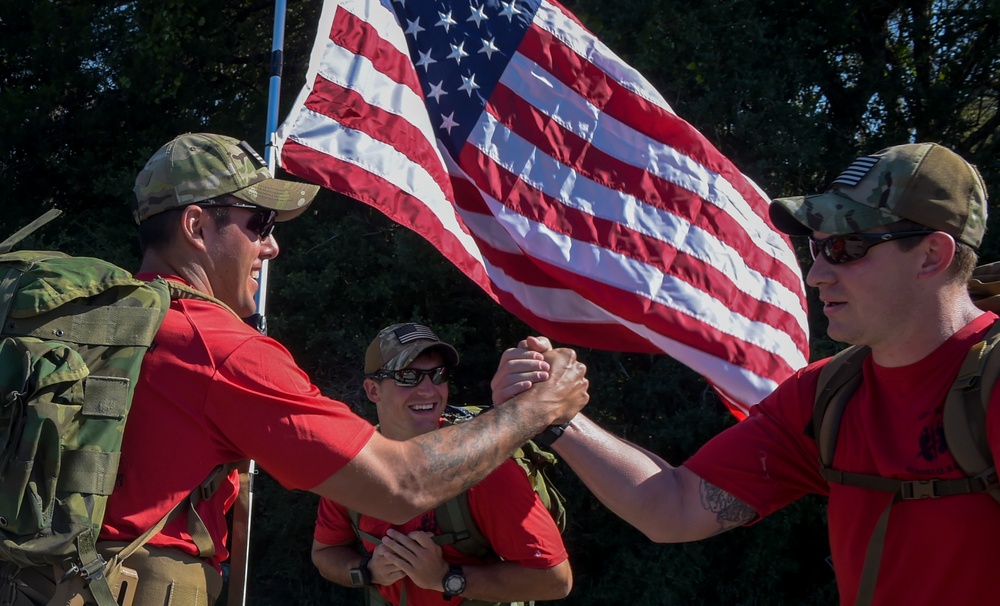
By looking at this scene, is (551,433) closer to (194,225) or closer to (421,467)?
(421,467)

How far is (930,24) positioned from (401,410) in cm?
611

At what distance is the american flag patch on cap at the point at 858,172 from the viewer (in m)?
2.71

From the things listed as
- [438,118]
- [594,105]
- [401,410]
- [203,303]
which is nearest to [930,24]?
[594,105]

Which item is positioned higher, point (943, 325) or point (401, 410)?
point (943, 325)

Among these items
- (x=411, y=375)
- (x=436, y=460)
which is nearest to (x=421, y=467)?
(x=436, y=460)

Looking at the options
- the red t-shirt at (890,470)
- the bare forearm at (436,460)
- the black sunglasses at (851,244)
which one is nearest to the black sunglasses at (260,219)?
the bare forearm at (436,460)

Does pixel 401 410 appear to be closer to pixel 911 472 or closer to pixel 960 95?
pixel 911 472

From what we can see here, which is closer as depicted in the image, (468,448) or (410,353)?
(468,448)

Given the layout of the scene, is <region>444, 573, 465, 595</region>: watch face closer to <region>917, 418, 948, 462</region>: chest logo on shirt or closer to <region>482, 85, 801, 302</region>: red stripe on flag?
<region>482, 85, 801, 302</region>: red stripe on flag

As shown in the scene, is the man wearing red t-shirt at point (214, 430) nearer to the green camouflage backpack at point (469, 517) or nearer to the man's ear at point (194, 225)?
the man's ear at point (194, 225)

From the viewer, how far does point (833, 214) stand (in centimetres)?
270

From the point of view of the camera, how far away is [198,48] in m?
9.60

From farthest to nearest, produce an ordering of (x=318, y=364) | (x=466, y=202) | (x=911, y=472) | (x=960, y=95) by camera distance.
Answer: (x=318, y=364)
(x=960, y=95)
(x=466, y=202)
(x=911, y=472)

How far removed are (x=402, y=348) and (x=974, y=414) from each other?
2.37m
